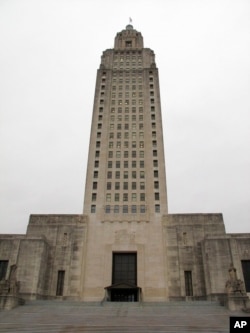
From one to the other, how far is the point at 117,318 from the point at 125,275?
62.8 ft

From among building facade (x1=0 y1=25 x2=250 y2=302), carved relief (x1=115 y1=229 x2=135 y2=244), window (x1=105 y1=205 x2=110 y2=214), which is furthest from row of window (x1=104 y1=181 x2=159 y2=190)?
carved relief (x1=115 y1=229 x2=135 y2=244)

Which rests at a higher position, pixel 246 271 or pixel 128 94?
pixel 128 94

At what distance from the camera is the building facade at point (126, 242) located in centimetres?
3994

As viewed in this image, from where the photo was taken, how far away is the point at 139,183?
166 ft

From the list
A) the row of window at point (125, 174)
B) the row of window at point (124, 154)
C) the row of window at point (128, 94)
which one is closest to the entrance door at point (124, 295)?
the row of window at point (125, 174)

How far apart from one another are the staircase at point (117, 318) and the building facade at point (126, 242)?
28.1 ft

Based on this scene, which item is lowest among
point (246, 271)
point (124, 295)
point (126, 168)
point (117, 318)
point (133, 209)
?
point (117, 318)

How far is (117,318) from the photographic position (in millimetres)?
24281

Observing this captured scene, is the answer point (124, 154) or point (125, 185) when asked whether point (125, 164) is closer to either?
point (124, 154)

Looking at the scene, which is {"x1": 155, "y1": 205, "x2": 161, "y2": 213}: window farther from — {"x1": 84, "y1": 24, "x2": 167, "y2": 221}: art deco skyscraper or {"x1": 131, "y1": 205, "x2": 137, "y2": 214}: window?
{"x1": 131, "y1": 205, "x2": 137, "y2": 214}: window

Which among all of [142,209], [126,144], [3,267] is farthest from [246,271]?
[3,267]

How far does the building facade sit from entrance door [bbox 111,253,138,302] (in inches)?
5.5

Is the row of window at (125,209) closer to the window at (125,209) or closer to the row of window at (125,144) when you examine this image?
the window at (125,209)

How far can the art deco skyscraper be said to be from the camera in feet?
159
